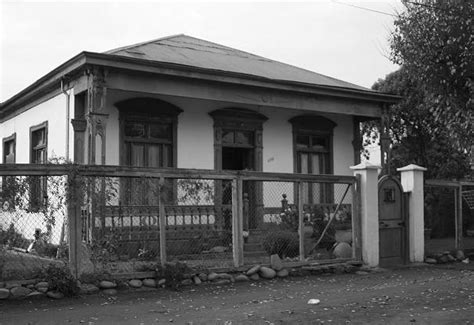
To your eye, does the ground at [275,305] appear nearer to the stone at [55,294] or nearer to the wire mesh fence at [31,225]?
the stone at [55,294]

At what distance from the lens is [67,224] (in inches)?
326

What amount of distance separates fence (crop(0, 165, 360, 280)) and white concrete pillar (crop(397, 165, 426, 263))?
1.32m

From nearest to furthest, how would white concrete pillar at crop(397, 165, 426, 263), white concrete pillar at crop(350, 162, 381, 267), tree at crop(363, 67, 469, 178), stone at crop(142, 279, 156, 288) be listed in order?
1. stone at crop(142, 279, 156, 288)
2. white concrete pillar at crop(350, 162, 381, 267)
3. white concrete pillar at crop(397, 165, 426, 263)
4. tree at crop(363, 67, 469, 178)

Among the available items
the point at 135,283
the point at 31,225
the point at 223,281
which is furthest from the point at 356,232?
the point at 31,225

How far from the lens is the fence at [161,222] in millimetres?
8273

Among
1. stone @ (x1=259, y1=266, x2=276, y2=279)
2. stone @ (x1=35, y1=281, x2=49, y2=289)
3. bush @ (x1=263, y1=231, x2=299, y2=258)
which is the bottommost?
stone @ (x1=259, y1=266, x2=276, y2=279)

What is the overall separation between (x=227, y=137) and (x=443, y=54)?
5.80 m

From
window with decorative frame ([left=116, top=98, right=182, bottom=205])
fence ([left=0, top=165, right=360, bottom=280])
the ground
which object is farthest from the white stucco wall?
the ground

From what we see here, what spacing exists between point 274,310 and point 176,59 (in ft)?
28.6

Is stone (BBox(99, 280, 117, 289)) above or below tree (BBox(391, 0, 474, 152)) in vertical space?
below

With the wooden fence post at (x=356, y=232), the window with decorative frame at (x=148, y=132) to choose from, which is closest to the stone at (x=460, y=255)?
the wooden fence post at (x=356, y=232)

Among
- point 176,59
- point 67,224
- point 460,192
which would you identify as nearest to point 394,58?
point 460,192

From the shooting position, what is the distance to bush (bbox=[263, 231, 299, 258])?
10812mm

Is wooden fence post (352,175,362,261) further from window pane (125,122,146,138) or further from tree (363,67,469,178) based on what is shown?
tree (363,67,469,178)
